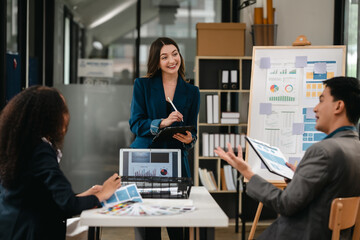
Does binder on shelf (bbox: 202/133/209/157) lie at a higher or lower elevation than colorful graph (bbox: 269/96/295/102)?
lower

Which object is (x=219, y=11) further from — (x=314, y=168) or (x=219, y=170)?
(x=314, y=168)

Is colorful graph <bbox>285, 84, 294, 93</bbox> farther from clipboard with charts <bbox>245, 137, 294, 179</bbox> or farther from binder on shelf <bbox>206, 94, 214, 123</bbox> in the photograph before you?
clipboard with charts <bbox>245, 137, 294, 179</bbox>

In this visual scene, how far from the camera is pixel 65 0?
5500 mm

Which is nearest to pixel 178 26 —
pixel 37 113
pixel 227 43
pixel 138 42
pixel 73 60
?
pixel 138 42

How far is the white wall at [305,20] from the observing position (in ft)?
16.7

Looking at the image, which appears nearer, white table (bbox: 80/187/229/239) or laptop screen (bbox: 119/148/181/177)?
white table (bbox: 80/187/229/239)

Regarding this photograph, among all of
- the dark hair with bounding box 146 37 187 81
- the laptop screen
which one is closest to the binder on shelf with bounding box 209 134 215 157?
the dark hair with bounding box 146 37 187 81

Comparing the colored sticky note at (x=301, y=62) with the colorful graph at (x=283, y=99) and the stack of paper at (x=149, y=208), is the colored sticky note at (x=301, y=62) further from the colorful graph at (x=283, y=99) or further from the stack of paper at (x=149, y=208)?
the stack of paper at (x=149, y=208)

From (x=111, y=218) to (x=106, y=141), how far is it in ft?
12.5

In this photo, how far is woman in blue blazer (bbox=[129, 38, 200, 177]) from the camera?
2.71 meters

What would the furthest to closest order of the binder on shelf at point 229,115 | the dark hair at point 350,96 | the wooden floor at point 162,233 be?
the binder on shelf at point 229,115 < the wooden floor at point 162,233 < the dark hair at point 350,96

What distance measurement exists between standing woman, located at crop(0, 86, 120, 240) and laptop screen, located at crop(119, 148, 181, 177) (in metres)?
0.54

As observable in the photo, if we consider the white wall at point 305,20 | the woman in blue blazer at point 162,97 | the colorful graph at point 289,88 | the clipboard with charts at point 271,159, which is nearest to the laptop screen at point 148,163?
the woman in blue blazer at point 162,97

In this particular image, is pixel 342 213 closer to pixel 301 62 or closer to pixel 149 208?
pixel 149 208
